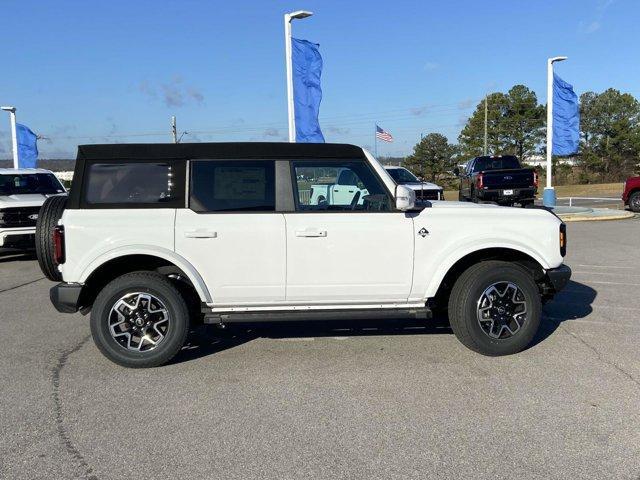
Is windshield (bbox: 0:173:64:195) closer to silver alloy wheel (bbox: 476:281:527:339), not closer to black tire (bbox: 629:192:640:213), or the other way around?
silver alloy wheel (bbox: 476:281:527:339)

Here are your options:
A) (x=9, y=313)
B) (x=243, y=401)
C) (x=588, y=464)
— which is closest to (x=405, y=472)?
(x=588, y=464)

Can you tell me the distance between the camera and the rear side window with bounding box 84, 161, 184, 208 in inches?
189

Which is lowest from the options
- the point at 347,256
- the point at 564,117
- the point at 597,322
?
the point at 597,322

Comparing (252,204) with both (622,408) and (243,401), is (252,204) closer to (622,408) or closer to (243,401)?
(243,401)

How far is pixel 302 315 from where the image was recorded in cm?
490

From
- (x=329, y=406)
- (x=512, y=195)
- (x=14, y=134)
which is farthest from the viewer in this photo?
(x=14, y=134)

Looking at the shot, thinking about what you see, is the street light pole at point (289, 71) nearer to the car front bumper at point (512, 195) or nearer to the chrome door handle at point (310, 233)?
the car front bumper at point (512, 195)

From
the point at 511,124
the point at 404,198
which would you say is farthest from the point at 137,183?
the point at 511,124

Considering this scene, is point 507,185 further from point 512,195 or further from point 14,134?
point 14,134

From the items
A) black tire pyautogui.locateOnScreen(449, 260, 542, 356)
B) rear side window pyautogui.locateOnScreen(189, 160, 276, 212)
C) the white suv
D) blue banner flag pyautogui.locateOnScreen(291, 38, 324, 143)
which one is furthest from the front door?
blue banner flag pyautogui.locateOnScreen(291, 38, 324, 143)

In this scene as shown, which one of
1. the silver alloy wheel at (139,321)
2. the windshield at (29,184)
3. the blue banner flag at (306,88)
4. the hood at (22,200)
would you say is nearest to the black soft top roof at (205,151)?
the silver alloy wheel at (139,321)

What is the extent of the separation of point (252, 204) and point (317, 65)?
36.2ft

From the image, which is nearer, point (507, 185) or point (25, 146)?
point (507, 185)

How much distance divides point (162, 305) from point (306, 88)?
11014 millimetres
